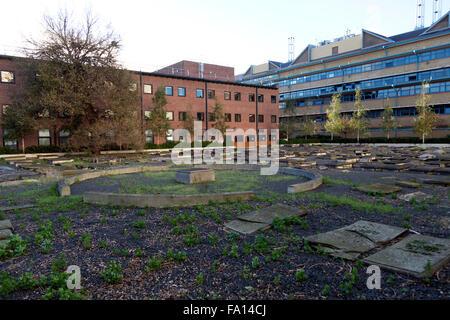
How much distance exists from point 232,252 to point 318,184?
6.51 meters

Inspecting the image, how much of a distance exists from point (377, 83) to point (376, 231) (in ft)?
187

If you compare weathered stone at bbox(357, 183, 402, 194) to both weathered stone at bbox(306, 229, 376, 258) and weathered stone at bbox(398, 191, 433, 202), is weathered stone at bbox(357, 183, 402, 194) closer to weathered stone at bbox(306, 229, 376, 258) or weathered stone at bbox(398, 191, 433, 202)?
weathered stone at bbox(398, 191, 433, 202)

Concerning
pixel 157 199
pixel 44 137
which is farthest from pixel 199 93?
pixel 157 199

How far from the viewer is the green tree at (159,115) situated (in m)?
34.4

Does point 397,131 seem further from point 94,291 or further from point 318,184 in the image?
point 94,291

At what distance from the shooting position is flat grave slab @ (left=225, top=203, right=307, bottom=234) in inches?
205

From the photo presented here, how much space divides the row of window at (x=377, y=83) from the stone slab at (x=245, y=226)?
53.2 metres

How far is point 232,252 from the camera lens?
4.04 m

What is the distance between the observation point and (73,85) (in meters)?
24.8

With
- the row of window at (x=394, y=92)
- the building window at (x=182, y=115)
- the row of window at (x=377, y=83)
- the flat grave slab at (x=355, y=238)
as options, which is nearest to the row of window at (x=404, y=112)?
the row of window at (x=394, y=92)

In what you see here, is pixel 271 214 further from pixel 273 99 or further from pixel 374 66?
pixel 374 66

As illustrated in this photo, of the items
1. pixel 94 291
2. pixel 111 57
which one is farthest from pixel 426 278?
pixel 111 57

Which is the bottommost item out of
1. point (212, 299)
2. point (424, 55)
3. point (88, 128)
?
point (212, 299)
